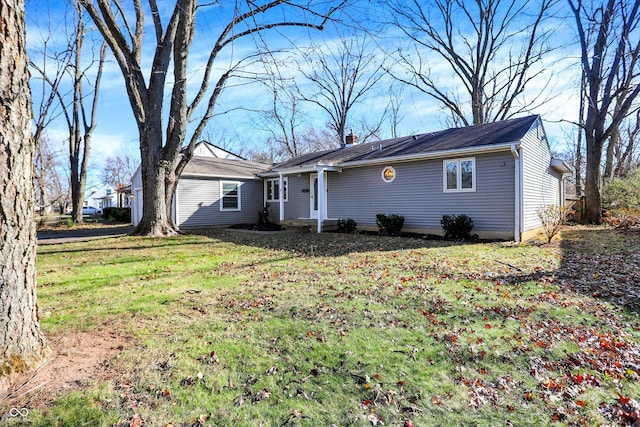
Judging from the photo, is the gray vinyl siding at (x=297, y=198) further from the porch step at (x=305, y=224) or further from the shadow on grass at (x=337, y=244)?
the shadow on grass at (x=337, y=244)

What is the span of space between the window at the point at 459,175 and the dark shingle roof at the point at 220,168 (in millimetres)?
10099

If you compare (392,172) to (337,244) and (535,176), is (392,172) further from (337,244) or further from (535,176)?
(535,176)

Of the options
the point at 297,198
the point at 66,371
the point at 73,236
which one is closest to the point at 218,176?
the point at 297,198

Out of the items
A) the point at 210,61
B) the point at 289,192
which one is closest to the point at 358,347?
the point at 210,61

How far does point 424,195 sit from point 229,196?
975 centimetres

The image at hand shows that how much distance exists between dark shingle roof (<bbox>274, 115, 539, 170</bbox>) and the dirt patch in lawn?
10311 millimetres

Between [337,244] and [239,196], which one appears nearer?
[337,244]

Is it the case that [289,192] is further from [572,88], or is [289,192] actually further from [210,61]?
[572,88]

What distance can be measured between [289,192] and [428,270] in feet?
35.5

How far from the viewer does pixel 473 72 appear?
832 inches

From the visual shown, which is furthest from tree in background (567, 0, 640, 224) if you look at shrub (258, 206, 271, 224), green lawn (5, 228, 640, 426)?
shrub (258, 206, 271, 224)

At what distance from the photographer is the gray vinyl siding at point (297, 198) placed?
50.9 ft

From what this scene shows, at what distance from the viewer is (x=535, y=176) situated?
11891mm

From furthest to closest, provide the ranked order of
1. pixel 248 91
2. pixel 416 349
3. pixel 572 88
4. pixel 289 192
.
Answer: pixel 572 88, pixel 289 192, pixel 248 91, pixel 416 349
